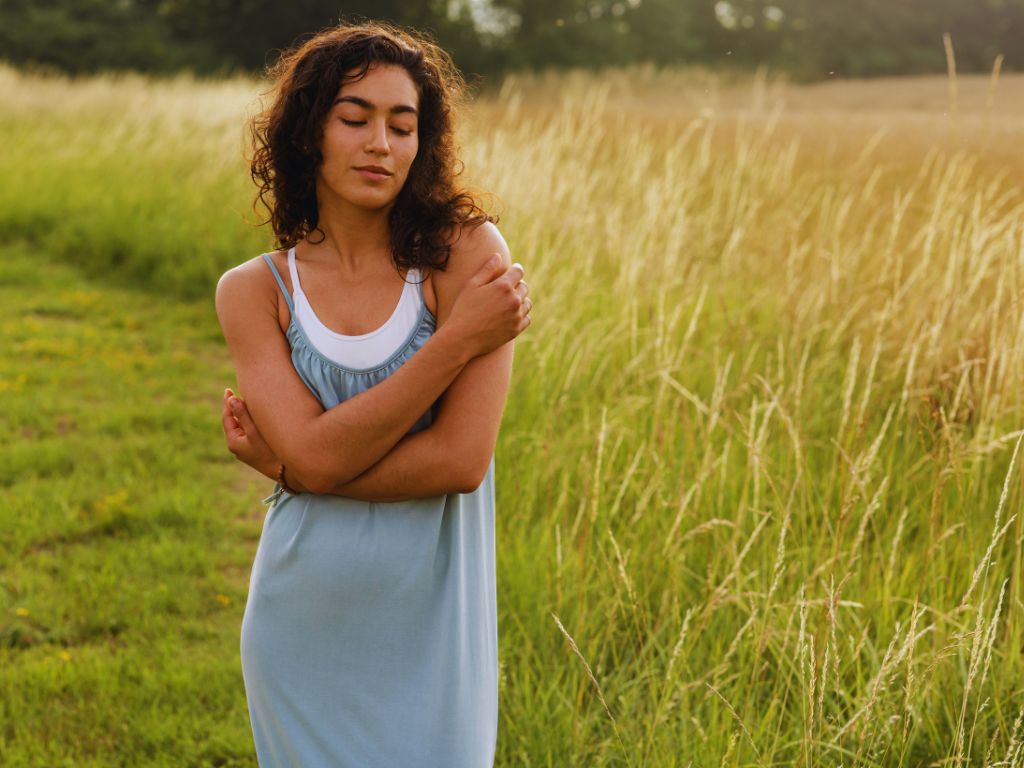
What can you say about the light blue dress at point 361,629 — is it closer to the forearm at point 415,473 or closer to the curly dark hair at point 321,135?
the forearm at point 415,473

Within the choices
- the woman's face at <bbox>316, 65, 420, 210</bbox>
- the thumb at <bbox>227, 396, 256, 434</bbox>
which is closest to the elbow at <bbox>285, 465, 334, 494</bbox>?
the thumb at <bbox>227, 396, 256, 434</bbox>

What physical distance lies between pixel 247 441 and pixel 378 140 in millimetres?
511

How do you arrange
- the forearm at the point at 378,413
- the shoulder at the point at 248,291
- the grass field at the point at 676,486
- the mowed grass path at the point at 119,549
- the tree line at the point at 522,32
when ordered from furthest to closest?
the tree line at the point at 522,32 → the mowed grass path at the point at 119,549 → the grass field at the point at 676,486 → the shoulder at the point at 248,291 → the forearm at the point at 378,413

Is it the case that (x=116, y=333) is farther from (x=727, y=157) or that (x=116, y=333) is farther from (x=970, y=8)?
(x=970, y=8)

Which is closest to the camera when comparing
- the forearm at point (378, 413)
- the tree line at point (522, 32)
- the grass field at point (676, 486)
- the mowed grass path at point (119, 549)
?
the forearm at point (378, 413)

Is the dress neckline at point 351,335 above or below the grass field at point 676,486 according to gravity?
above

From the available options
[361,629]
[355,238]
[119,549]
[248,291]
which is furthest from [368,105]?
[119,549]

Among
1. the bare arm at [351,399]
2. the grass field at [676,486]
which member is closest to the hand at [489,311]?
the bare arm at [351,399]

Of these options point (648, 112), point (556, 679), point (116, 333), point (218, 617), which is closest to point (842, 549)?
point (556, 679)

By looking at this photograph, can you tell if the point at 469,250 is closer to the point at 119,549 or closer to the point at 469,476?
the point at 469,476

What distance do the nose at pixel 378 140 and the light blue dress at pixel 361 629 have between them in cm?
27

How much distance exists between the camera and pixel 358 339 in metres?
1.54

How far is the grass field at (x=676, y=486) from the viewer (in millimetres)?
2109

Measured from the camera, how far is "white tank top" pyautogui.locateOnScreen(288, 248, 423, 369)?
1.54m
